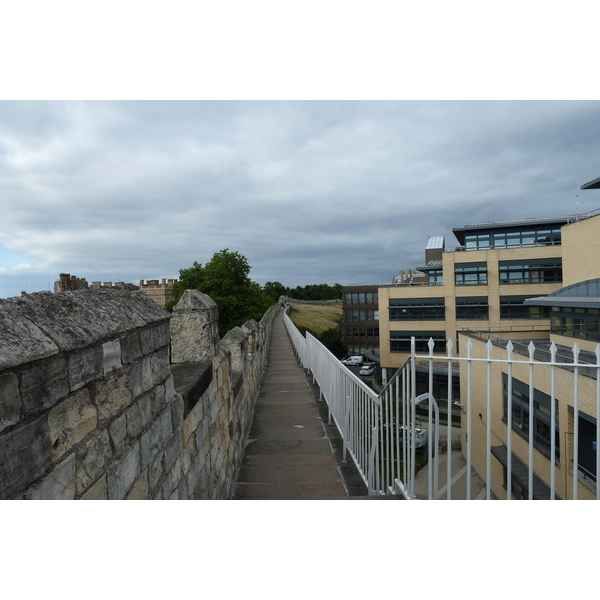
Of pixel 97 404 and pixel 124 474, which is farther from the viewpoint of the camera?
pixel 124 474

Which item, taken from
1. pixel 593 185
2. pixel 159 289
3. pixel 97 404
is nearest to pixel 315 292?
pixel 159 289

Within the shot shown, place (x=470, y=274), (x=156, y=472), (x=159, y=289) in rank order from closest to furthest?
(x=156, y=472), (x=470, y=274), (x=159, y=289)

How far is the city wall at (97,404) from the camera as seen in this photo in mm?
1294

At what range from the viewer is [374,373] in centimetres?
3334

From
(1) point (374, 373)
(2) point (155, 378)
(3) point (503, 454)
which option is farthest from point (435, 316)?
(2) point (155, 378)

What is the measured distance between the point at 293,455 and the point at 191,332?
230 cm

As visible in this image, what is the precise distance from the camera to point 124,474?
6.27ft

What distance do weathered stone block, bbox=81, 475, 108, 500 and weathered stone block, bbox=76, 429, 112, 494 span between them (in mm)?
29

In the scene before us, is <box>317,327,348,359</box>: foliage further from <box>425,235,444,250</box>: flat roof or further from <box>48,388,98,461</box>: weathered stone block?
<box>48,388,98,461</box>: weathered stone block

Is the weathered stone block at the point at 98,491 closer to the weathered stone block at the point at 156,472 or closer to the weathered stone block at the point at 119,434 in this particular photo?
the weathered stone block at the point at 119,434

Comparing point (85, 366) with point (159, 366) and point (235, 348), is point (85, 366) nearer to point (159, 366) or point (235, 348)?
point (159, 366)

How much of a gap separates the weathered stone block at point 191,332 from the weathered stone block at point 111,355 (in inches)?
59.3

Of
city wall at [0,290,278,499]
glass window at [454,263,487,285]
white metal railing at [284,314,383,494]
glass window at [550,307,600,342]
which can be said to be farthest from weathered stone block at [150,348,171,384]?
glass window at [454,263,487,285]

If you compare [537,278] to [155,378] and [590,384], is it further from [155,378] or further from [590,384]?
[155,378]
